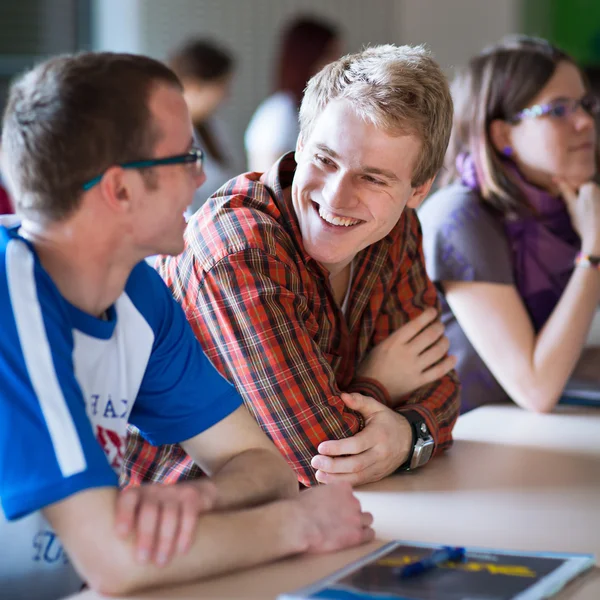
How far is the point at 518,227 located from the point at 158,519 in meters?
1.39

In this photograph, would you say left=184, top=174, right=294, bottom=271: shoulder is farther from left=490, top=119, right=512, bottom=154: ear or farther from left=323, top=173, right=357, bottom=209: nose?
left=490, top=119, right=512, bottom=154: ear

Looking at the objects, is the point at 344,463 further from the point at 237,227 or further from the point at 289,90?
the point at 289,90

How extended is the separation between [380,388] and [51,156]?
79 centimetres

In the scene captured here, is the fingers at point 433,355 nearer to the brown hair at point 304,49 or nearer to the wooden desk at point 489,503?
the wooden desk at point 489,503

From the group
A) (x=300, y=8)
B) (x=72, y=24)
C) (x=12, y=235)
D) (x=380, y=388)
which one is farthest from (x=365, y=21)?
(x=12, y=235)

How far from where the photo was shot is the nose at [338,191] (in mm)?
1474

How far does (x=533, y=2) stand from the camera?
685 cm

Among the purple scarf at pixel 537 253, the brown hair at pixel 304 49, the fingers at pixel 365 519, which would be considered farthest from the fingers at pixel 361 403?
the brown hair at pixel 304 49

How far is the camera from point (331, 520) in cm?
111

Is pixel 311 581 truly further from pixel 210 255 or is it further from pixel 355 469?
pixel 210 255

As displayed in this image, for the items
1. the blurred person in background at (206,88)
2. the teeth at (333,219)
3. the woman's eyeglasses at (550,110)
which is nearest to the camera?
the teeth at (333,219)

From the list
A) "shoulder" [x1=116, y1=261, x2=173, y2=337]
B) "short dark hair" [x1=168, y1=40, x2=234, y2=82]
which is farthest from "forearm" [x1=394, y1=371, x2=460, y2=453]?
"short dark hair" [x1=168, y1=40, x2=234, y2=82]

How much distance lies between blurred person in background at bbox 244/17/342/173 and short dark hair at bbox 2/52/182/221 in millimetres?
3215

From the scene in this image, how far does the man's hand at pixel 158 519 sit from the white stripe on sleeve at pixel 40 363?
68 mm
